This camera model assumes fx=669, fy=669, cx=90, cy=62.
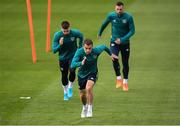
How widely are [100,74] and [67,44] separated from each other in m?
4.41

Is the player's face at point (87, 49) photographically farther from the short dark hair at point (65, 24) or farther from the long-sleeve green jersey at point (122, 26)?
the long-sleeve green jersey at point (122, 26)

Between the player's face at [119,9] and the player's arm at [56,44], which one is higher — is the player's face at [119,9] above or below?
above

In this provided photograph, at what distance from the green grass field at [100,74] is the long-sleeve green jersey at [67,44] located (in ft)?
4.61

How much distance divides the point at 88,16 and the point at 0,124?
65.9 ft

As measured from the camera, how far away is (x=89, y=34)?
31.7 m

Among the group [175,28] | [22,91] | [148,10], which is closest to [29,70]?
[22,91]

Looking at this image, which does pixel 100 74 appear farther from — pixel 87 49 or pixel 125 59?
pixel 87 49

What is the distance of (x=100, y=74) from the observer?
78.7 feet

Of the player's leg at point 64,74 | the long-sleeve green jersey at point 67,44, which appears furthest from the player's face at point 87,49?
the player's leg at point 64,74

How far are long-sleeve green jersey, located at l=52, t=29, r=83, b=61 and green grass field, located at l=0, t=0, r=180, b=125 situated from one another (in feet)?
4.61

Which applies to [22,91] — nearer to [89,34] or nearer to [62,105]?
[62,105]

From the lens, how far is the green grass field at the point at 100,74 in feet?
60.4

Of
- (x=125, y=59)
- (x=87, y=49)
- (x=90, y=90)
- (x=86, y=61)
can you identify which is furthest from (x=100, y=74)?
(x=87, y=49)

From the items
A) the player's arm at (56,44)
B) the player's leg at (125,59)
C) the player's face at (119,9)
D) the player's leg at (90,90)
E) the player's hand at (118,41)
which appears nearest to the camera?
the player's leg at (90,90)
